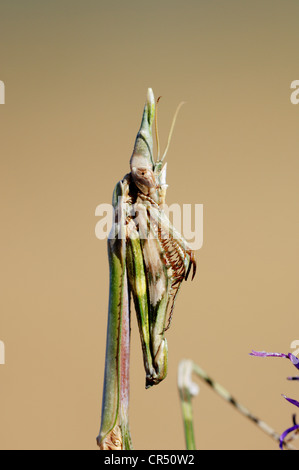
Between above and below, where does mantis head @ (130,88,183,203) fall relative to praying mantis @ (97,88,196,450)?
above

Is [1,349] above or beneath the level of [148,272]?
beneath

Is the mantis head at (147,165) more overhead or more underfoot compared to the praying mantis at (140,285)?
more overhead

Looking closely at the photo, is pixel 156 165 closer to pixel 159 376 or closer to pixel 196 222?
pixel 196 222

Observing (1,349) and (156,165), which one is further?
(1,349)

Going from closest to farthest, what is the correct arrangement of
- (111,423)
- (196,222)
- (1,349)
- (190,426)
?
(190,426), (111,423), (196,222), (1,349)

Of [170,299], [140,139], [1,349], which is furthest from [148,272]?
[1,349]

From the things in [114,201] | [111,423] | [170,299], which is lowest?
[111,423]

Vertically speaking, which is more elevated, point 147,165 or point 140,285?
point 147,165

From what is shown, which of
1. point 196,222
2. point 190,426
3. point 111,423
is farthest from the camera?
point 196,222
